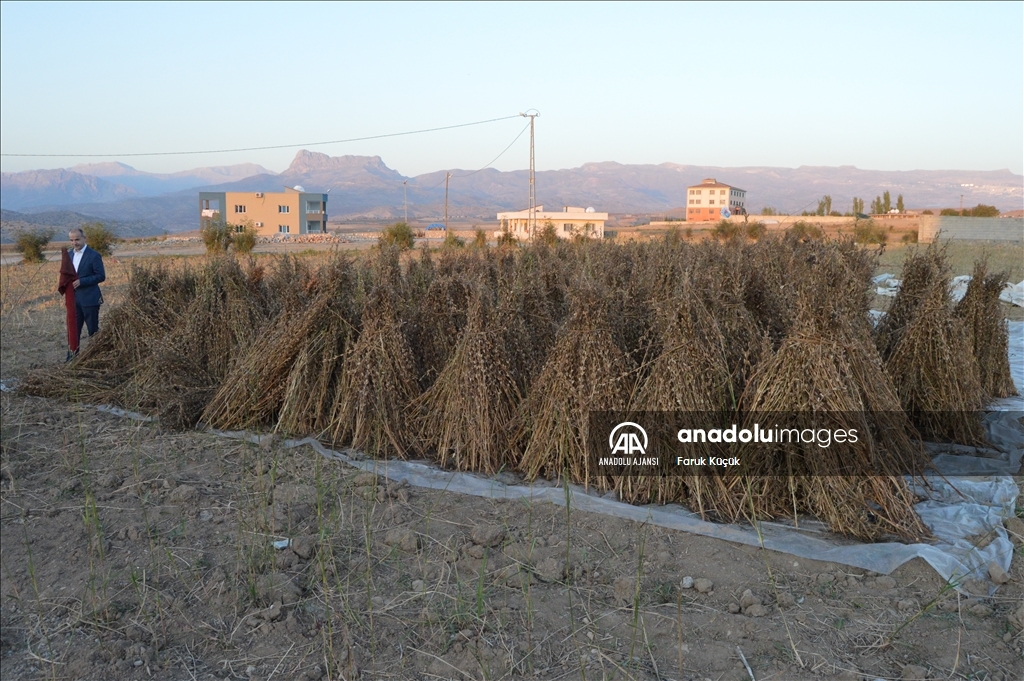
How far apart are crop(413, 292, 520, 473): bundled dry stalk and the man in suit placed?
4.68 meters

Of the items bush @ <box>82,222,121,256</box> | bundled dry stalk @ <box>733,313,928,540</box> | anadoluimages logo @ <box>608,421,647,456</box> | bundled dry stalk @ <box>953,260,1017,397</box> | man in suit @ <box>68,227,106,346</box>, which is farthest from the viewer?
bush @ <box>82,222,121,256</box>

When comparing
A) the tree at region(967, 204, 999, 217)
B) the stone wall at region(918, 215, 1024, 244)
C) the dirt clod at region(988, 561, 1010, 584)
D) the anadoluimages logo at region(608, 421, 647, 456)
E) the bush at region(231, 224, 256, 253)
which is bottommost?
the dirt clod at region(988, 561, 1010, 584)

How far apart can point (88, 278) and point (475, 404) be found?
5176 mm

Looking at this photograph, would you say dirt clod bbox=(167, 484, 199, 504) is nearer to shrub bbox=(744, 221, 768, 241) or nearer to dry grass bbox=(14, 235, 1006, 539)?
dry grass bbox=(14, 235, 1006, 539)

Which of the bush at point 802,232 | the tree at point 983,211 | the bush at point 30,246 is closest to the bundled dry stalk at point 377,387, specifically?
the bush at point 802,232

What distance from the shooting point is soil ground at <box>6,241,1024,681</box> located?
9.66 feet

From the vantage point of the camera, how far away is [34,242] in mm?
31062

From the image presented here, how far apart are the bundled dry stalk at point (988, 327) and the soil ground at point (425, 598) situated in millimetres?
3074

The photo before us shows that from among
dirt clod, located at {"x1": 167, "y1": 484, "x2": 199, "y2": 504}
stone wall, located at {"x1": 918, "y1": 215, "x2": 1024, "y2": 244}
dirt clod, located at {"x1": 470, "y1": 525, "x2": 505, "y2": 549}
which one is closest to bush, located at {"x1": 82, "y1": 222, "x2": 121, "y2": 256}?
dirt clod, located at {"x1": 167, "y1": 484, "x2": 199, "y2": 504}

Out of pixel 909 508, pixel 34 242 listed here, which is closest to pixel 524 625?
pixel 909 508

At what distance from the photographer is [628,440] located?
4410mm

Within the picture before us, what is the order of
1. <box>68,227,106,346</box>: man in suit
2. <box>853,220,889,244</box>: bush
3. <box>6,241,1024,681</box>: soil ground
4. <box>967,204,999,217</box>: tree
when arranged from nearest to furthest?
<box>6,241,1024,681</box>: soil ground, <box>68,227,106,346</box>: man in suit, <box>853,220,889,244</box>: bush, <box>967,204,999,217</box>: tree

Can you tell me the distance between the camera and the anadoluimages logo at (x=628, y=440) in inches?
172

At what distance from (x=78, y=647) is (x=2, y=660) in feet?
0.97
